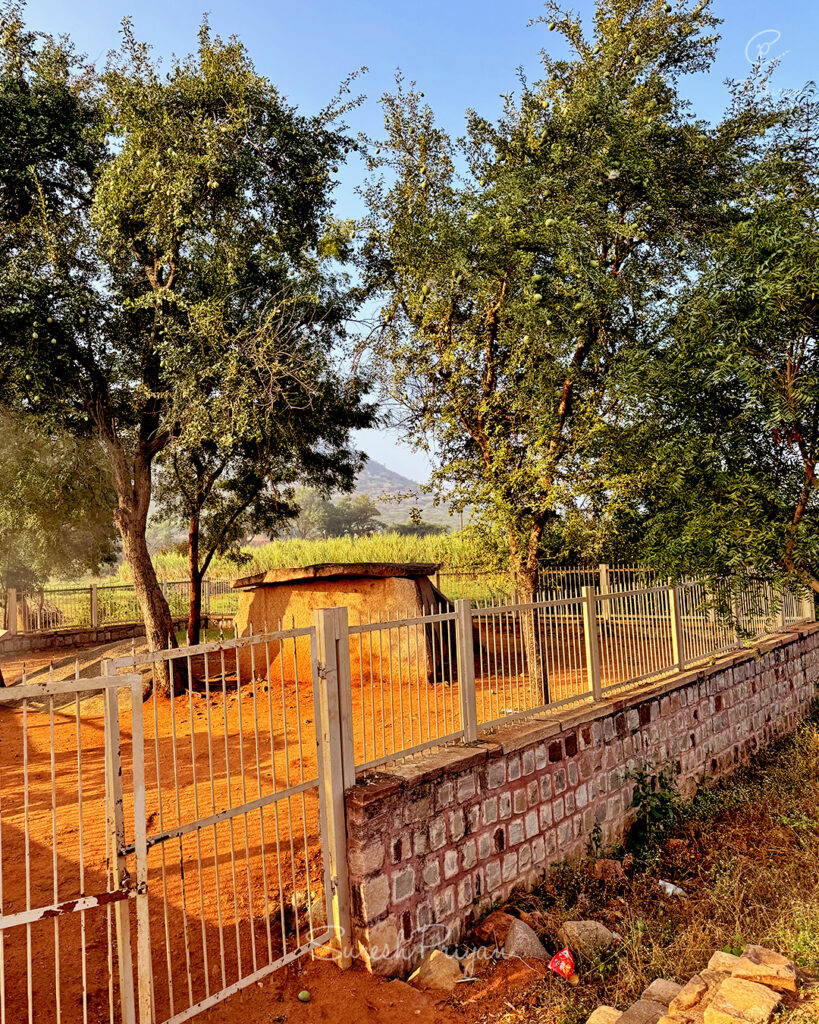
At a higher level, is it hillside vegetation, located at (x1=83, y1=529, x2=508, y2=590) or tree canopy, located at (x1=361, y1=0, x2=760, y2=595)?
tree canopy, located at (x1=361, y1=0, x2=760, y2=595)

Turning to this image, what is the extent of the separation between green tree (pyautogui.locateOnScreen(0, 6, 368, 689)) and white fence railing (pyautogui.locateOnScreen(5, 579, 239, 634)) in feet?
34.1

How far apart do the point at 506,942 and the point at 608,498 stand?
5889 millimetres

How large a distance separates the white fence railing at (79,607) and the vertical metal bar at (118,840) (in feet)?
66.2

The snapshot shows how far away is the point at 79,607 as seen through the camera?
2245 cm

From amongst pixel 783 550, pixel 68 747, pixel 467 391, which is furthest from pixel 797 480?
pixel 68 747

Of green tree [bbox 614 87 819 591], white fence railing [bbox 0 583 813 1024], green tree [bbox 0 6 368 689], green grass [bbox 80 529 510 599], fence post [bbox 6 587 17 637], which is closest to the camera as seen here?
white fence railing [bbox 0 583 813 1024]

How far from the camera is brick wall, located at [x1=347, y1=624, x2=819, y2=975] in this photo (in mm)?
4688

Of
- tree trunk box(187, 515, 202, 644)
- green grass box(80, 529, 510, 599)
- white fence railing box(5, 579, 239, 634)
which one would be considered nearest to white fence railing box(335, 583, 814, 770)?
tree trunk box(187, 515, 202, 644)

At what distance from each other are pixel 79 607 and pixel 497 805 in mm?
20670

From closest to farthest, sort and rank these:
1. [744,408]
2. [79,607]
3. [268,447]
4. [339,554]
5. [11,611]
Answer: [744,408] < [268,447] < [11,611] < [79,607] < [339,554]

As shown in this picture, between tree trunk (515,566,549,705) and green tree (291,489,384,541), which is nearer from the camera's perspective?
tree trunk (515,566,549,705)

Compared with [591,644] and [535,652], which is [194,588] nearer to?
[535,652]

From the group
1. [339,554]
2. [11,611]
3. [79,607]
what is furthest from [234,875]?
[339,554]

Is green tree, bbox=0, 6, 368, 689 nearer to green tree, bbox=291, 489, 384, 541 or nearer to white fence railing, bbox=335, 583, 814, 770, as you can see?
white fence railing, bbox=335, 583, 814, 770
